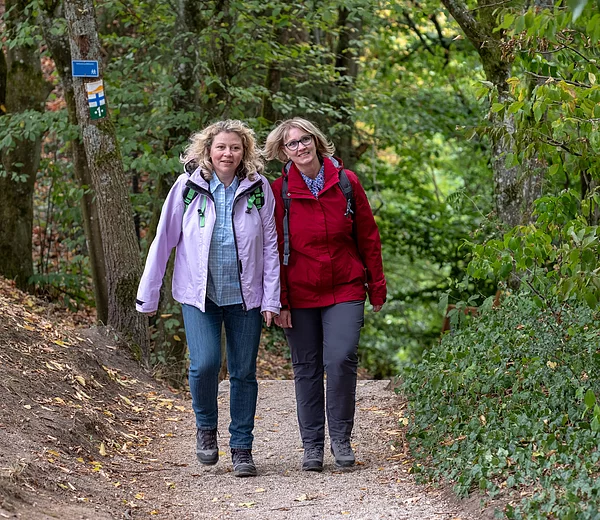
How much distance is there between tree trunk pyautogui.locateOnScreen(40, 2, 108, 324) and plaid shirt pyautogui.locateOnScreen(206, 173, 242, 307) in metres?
5.72

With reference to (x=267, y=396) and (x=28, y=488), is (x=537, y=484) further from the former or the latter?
(x=267, y=396)

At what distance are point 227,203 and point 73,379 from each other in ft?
9.06

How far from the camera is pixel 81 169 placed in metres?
11.7

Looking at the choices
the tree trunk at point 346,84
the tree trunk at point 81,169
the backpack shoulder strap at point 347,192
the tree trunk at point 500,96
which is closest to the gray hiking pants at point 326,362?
the backpack shoulder strap at point 347,192

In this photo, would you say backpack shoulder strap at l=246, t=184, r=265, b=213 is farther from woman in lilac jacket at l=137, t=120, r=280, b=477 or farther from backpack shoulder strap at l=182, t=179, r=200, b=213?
backpack shoulder strap at l=182, t=179, r=200, b=213

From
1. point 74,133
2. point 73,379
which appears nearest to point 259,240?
point 73,379

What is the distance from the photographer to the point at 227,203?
571 cm

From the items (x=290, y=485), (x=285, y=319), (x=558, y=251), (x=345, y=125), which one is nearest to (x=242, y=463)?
(x=290, y=485)

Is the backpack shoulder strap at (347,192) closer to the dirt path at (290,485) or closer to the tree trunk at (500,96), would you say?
the dirt path at (290,485)

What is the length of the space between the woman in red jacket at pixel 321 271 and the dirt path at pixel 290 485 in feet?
0.96

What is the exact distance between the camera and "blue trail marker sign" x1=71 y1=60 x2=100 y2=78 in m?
8.94

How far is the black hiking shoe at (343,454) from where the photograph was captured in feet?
19.6

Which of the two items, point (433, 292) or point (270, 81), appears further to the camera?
point (433, 292)

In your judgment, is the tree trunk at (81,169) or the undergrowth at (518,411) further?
the tree trunk at (81,169)
